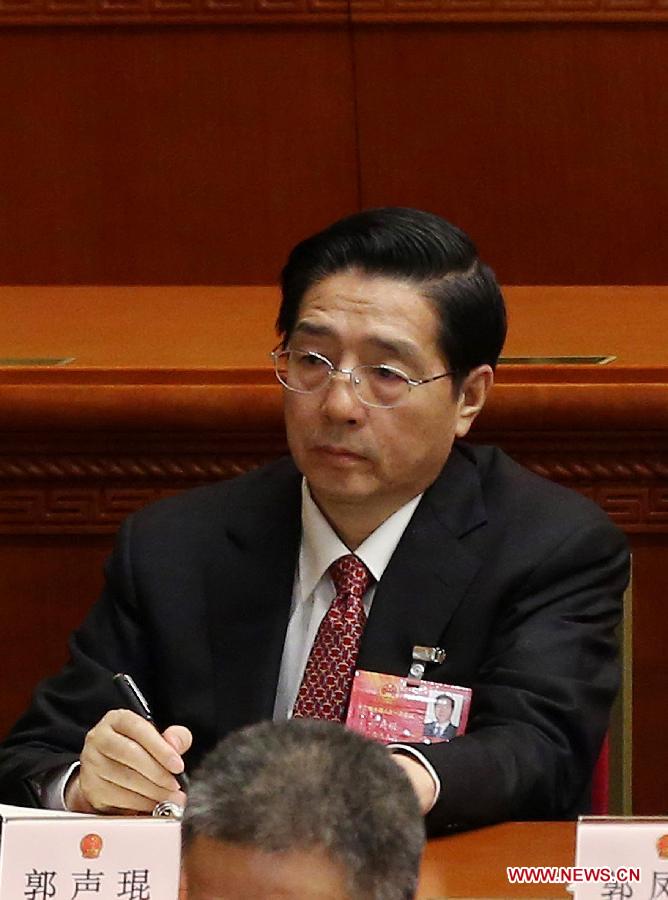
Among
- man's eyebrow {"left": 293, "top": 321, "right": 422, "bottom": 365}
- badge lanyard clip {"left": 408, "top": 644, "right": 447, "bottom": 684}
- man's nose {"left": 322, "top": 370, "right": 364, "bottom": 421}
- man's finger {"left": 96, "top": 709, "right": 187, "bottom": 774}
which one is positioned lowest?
man's finger {"left": 96, "top": 709, "right": 187, "bottom": 774}

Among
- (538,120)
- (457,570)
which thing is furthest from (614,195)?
(457,570)

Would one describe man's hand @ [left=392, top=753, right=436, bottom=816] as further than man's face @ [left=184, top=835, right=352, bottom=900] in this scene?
Yes

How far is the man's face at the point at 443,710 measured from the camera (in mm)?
1987

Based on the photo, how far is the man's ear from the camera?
7.06 feet

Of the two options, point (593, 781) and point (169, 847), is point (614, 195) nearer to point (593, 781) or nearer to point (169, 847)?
point (593, 781)

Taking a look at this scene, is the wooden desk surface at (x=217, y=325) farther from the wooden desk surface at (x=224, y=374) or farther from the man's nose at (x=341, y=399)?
the man's nose at (x=341, y=399)

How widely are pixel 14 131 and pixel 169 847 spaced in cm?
294

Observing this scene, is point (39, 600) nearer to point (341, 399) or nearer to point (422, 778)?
point (341, 399)

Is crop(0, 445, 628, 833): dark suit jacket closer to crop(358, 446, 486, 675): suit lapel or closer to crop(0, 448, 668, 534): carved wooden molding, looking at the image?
crop(358, 446, 486, 675): suit lapel

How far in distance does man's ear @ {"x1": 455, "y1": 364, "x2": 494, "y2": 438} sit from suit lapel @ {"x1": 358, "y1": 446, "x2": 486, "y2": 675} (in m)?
0.07

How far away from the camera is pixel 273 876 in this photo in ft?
3.04

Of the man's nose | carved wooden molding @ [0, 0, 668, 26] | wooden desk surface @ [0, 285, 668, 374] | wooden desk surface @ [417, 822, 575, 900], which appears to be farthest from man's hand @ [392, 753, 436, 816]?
carved wooden molding @ [0, 0, 668, 26]

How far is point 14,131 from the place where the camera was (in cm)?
410

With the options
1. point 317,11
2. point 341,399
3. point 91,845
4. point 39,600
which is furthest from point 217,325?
point 91,845
